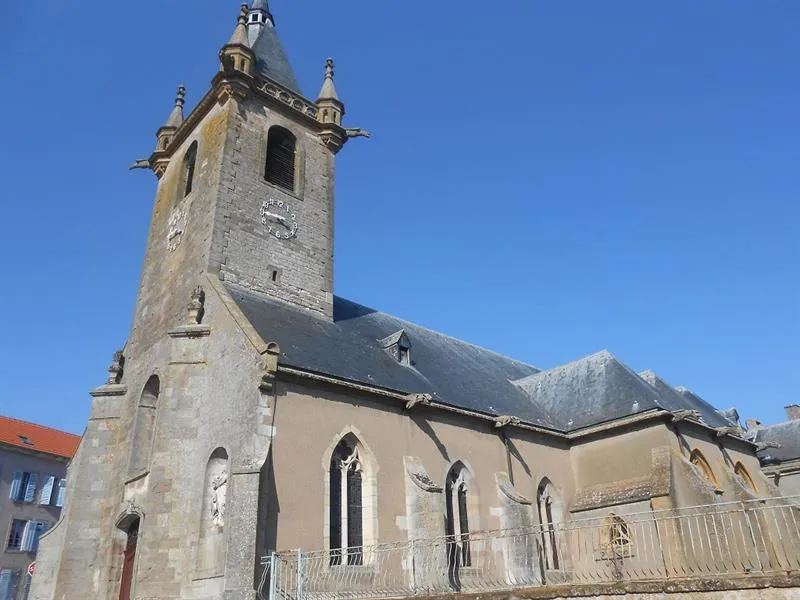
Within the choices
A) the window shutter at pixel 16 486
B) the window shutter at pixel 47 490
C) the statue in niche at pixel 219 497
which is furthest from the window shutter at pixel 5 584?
the statue in niche at pixel 219 497

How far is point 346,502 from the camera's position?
43.2 feet

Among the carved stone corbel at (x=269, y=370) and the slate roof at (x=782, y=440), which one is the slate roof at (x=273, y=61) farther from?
the slate roof at (x=782, y=440)

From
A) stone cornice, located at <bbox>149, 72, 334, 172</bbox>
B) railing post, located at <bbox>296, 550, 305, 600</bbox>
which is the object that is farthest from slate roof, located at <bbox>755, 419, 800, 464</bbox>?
railing post, located at <bbox>296, 550, 305, 600</bbox>

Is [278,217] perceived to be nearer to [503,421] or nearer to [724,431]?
[503,421]

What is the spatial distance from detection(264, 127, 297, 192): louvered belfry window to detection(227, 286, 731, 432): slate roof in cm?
420

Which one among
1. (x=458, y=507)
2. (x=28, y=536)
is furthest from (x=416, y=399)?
(x=28, y=536)

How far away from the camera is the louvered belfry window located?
19.2 metres

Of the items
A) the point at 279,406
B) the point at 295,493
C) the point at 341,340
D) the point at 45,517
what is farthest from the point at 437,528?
the point at 45,517

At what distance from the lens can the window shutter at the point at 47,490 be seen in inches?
1232

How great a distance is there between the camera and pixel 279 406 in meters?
12.6

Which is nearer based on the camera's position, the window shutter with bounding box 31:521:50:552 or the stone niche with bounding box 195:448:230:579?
the stone niche with bounding box 195:448:230:579

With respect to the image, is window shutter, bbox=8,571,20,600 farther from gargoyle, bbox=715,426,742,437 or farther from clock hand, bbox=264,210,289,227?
gargoyle, bbox=715,426,742,437

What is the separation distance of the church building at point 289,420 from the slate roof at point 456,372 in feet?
0.28

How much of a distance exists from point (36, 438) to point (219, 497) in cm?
2616
